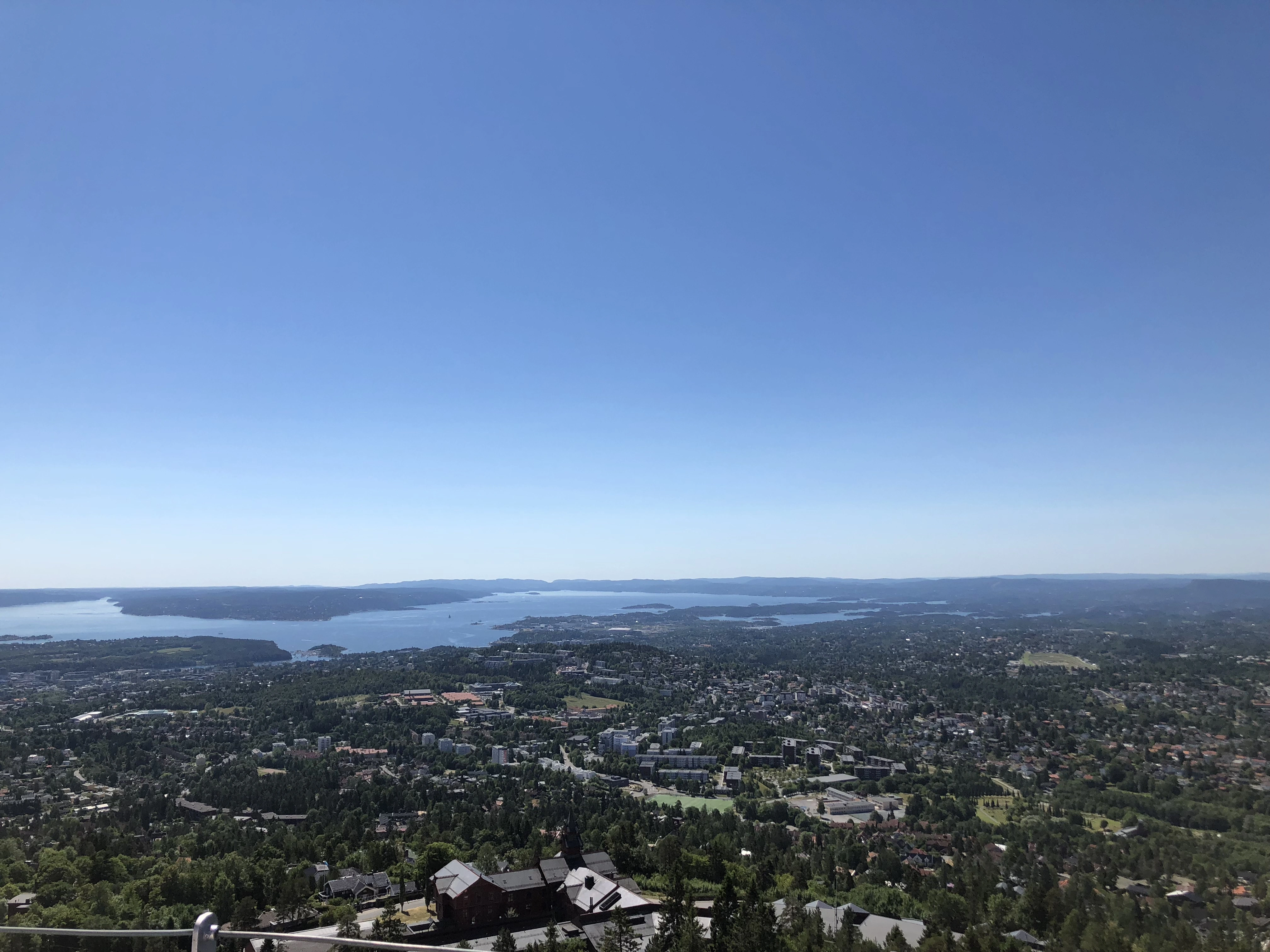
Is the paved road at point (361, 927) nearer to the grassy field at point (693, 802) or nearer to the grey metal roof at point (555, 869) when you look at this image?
the grey metal roof at point (555, 869)

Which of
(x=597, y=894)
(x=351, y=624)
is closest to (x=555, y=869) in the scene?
(x=597, y=894)

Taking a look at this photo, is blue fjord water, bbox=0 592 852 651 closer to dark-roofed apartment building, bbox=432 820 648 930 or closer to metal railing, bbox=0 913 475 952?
dark-roofed apartment building, bbox=432 820 648 930

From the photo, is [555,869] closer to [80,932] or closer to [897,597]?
[80,932]

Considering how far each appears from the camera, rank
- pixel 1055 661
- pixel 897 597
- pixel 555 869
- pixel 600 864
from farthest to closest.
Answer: pixel 897 597
pixel 1055 661
pixel 600 864
pixel 555 869

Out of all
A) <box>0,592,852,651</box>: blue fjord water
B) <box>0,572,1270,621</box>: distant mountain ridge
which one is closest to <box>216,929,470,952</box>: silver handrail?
<box>0,592,852,651</box>: blue fjord water

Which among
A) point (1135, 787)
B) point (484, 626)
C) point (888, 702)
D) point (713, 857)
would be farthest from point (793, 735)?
point (484, 626)

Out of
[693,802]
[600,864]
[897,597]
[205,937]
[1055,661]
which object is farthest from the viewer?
[897,597]
